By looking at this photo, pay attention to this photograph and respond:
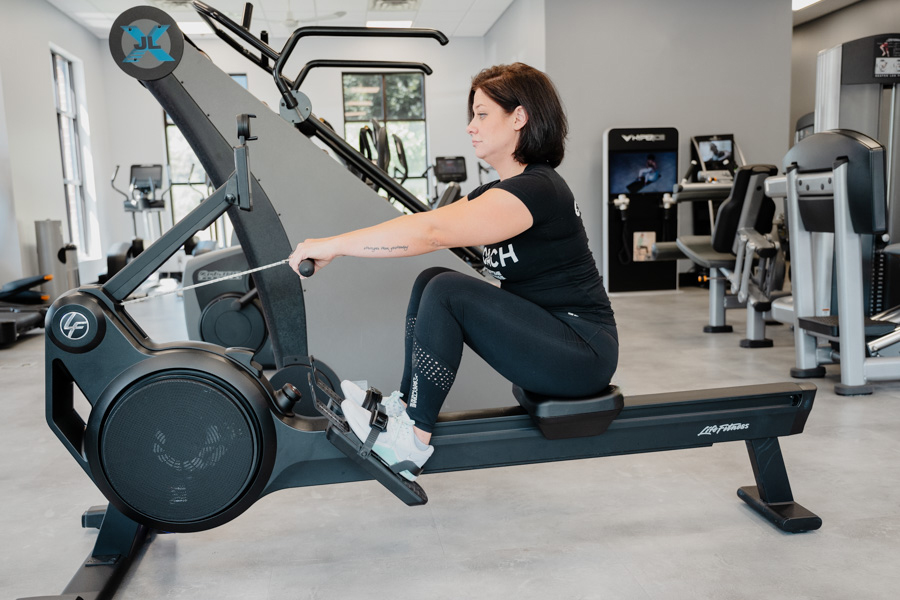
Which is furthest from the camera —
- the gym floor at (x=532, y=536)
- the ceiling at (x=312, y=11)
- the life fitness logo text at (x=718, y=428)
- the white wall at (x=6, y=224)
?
the ceiling at (x=312, y=11)

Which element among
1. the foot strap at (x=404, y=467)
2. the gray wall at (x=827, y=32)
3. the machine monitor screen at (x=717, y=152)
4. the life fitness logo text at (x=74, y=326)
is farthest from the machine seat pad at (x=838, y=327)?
the gray wall at (x=827, y=32)

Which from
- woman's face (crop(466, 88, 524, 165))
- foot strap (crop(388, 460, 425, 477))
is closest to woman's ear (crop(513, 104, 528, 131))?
woman's face (crop(466, 88, 524, 165))

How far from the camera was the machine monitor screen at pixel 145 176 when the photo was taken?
8.29 meters

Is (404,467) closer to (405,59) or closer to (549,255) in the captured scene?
(549,255)

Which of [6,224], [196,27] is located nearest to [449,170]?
[196,27]

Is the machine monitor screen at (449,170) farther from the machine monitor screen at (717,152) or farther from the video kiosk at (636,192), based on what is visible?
the machine monitor screen at (717,152)

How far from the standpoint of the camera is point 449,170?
329 inches

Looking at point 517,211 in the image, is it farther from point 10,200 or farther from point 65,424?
point 10,200

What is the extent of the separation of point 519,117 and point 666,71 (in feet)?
21.0

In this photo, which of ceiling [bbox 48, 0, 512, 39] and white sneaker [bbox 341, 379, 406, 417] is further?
ceiling [bbox 48, 0, 512, 39]

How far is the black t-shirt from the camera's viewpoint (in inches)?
59.0

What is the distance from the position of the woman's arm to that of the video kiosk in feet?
18.4

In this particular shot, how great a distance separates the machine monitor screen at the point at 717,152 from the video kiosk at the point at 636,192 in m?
0.36

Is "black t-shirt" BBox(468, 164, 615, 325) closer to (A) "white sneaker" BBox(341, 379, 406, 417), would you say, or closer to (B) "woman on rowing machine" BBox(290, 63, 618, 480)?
(B) "woman on rowing machine" BBox(290, 63, 618, 480)
